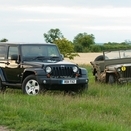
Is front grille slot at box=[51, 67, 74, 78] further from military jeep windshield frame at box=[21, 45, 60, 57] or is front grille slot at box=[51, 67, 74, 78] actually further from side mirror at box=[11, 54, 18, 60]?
side mirror at box=[11, 54, 18, 60]

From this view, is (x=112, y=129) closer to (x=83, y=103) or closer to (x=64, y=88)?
(x=83, y=103)

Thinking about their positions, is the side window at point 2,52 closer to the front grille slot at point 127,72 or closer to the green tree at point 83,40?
the front grille slot at point 127,72

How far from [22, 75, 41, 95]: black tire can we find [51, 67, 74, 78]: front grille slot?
1.78 ft

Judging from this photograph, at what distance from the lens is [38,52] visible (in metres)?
14.8

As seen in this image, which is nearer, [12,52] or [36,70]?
[36,70]

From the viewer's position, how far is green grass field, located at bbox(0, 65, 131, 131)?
7.82 metres

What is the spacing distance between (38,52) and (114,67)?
397cm

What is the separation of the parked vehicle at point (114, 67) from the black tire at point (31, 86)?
4.75 m

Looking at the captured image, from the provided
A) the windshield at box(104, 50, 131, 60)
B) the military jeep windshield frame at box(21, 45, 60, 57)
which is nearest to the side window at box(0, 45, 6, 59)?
the military jeep windshield frame at box(21, 45, 60, 57)

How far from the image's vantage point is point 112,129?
7.57 meters

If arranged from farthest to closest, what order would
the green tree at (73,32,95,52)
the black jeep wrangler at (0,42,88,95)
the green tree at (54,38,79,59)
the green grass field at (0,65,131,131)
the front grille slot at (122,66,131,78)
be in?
the green tree at (73,32,95,52) < the green tree at (54,38,79,59) < the front grille slot at (122,66,131,78) < the black jeep wrangler at (0,42,88,95) < the green grass field at (0,65,131,131)

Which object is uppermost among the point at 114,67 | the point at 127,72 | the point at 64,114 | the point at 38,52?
the point at 38,52

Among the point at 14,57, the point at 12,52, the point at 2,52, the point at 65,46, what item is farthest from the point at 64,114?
the point at 65,46

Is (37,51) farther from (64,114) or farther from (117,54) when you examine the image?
(64,114)
